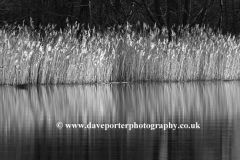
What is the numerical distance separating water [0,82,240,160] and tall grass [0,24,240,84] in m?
0.77

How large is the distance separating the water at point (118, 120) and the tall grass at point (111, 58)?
774 millimetres

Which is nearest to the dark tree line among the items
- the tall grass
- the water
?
the tall grass

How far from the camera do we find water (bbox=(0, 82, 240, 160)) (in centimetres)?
677

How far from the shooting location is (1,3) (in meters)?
24.0

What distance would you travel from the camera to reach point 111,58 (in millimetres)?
16625

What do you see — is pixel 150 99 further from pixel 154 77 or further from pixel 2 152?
pixel 2 152

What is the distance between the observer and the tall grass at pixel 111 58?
15.7m

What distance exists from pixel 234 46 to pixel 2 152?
1217 cm

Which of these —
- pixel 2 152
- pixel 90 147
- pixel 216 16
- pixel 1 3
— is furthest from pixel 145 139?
pixel 216 16

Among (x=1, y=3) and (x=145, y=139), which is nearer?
(x=145, y=139)

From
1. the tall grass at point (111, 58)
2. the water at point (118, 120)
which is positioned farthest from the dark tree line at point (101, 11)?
the water at point (118, 120)

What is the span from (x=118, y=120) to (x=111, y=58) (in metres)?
7.38

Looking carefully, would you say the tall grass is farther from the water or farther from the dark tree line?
the dark tree line

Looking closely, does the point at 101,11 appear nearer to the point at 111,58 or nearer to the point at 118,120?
the point at 111,58
